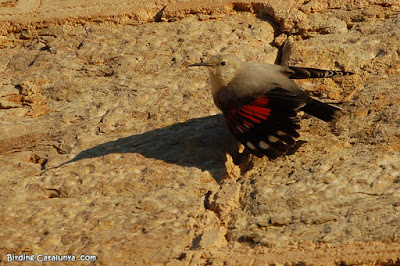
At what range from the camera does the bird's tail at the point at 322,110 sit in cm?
328

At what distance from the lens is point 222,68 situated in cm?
359

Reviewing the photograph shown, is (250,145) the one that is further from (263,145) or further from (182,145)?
(182,145)

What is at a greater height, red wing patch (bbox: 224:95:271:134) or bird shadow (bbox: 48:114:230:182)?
red wing patch (bbox: 224:95:271:134)

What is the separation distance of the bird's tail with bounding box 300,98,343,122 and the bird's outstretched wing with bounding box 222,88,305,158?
16 centimetres

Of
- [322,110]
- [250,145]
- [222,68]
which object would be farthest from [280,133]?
[222,68]

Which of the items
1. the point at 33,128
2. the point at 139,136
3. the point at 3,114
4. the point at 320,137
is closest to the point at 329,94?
the point at 320,137

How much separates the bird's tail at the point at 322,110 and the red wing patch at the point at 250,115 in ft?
0.81

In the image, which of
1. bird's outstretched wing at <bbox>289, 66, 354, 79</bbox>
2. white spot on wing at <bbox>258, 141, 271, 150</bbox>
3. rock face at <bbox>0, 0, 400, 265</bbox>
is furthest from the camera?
bird's outstretched wing at <bbox>289, 66, 354, 79</bbox>

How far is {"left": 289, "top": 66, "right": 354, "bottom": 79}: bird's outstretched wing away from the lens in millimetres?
Result: 3461

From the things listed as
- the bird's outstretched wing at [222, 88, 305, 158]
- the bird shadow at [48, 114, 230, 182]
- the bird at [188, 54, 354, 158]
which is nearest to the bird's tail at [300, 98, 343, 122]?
the bird at [188, 54, 354, 158]

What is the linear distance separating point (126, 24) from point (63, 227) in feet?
6.29

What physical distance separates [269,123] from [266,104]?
0.10 metres

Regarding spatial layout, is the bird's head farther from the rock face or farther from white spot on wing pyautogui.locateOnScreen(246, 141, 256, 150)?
white spot on wing pyautogui.locateOnScreen(246, 141, 256, 150)

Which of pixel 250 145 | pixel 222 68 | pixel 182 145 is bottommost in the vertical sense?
pixel 182 145
